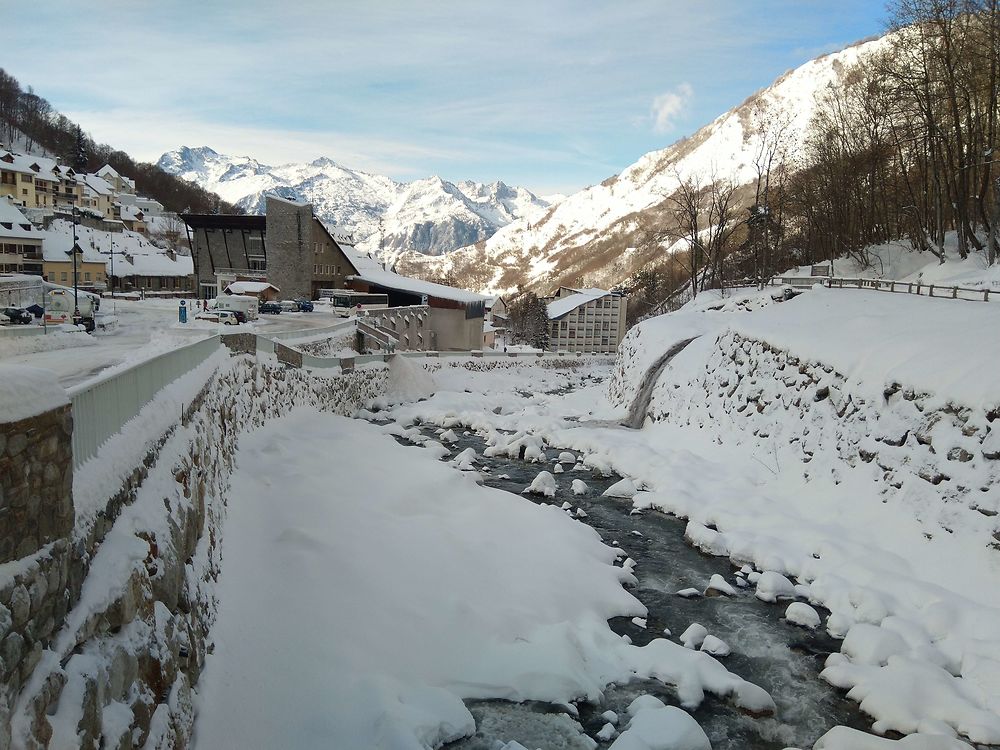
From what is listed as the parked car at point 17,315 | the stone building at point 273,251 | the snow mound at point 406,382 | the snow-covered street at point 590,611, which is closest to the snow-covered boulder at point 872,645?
the snow-covered street at point 590,611

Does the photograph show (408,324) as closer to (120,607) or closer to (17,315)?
(17,315)

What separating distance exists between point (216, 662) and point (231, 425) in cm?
778

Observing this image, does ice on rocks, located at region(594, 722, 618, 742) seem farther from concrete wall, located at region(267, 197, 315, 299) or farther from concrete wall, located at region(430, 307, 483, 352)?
concrete wall, located at region(267, 197, 315, 299)

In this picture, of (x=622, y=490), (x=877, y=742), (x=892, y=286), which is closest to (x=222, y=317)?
(x=622, y=490)

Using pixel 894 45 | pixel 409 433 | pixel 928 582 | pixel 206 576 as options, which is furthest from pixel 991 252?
pixel 206 576

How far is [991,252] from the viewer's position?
27781mm

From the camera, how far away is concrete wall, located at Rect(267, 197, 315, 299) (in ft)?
176

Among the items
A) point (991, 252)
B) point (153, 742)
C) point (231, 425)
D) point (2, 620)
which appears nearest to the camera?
point (2, 620)

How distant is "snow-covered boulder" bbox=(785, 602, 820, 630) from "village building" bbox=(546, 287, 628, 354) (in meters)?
55.9

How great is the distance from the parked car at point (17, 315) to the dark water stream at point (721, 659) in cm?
1975

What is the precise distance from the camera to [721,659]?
9891 mm

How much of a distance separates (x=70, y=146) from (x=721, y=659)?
126994mm

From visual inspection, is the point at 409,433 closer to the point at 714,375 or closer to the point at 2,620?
the point at 714,375

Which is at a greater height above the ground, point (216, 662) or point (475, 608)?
point (216, 662)
